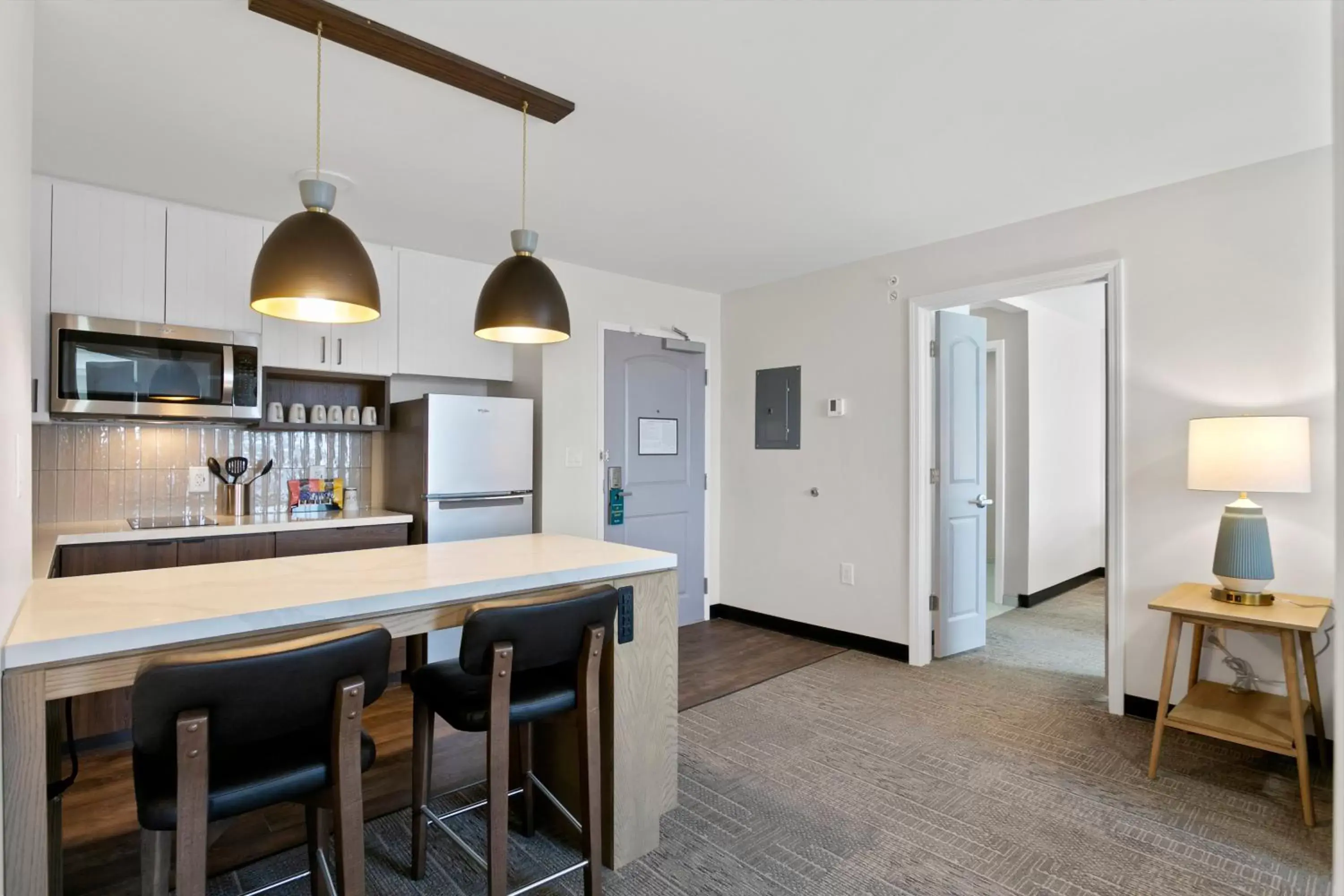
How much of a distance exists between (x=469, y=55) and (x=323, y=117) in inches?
27.6

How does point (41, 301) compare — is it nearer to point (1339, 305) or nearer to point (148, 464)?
point (148, 464)

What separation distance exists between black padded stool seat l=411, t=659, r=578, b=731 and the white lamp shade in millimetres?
2517

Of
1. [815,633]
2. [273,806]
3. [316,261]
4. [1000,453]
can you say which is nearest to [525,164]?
[316,261]

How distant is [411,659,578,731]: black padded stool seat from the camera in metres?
1.72

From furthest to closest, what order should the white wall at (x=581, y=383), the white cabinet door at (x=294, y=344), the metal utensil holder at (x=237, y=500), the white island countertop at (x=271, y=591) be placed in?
the white wall at (x=581, y=383) < the metal utensil holder at (x=237, y=500) < the white cabinet door at (x=294, y=344) < the white island countertop at (x=271, y=591)

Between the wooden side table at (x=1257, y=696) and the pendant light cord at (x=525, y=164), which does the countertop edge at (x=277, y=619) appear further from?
Result: the wooden side table at (x=1257, y=696)

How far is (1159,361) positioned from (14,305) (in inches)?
155

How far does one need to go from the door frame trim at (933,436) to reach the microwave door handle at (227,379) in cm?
355

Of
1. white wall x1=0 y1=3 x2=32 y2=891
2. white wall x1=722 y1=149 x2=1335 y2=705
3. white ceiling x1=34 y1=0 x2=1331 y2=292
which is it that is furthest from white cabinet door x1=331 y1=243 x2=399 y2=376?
white wall x1=722 y1=149 x2=1335 y2=705

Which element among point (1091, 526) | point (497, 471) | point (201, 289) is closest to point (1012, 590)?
point (1091, 526)

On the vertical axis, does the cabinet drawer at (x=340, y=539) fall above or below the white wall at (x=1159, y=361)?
below

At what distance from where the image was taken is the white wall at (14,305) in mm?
1273

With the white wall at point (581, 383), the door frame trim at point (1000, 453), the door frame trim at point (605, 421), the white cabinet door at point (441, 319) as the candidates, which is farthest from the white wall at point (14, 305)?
the door frame trim at point (1000, 453)

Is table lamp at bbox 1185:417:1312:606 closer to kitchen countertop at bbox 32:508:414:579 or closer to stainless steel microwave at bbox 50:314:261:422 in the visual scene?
kitchen countertop at bbox 32:508:414:579
